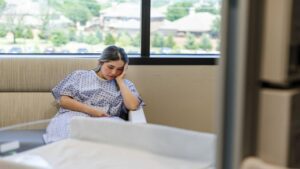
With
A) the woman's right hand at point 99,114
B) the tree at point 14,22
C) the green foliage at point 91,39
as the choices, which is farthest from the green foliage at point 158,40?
the tree at point 14,22

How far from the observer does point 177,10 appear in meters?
3.59

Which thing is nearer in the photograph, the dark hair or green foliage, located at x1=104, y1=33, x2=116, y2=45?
the dark hair

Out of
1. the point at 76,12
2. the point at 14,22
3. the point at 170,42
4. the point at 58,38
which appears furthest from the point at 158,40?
the point at 14,22

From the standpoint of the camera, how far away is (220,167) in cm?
52

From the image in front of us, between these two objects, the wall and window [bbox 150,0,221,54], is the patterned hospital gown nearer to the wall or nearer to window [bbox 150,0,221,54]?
the wall

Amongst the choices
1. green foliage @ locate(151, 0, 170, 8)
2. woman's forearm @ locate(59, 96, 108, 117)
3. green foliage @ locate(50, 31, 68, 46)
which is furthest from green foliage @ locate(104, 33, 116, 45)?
woman's forearm @ locate(59, 96, 108, 117)

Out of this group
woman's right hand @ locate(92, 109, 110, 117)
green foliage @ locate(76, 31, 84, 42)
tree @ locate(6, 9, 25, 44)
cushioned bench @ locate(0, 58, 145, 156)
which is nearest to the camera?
woman's right hand @ locate(92, 109, 110, 117)

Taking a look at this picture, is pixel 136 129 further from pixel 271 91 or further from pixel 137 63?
pixel 137 63

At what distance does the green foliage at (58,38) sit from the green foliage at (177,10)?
2.85 feet

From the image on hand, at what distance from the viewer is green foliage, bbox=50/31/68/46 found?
3.48m

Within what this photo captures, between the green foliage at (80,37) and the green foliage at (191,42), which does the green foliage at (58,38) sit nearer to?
the green foliage at (80,37)

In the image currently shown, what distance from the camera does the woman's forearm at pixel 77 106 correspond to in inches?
112

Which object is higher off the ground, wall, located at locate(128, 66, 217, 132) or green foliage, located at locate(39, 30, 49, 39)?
green foliage, located at locate(39, 30, 49, 39)

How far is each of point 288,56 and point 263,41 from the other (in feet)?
0.11
